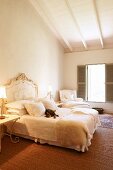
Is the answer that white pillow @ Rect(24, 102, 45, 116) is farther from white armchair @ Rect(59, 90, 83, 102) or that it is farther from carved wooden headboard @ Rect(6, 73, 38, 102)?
white armchair @ Rect(59, 90, 83, 102)

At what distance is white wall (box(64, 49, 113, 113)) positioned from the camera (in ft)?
21.6

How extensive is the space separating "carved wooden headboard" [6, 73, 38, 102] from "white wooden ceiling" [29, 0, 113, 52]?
2324mm

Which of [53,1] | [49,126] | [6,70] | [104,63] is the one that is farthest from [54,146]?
[104,63]

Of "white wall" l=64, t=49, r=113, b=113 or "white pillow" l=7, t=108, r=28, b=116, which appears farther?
"white wall" l=64, t=49, r=113, b=113

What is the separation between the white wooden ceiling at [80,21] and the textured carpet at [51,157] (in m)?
3.75

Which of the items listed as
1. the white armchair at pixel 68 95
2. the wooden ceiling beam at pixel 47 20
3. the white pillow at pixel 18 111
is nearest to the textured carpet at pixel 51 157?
the white pillow at pixel 18 111

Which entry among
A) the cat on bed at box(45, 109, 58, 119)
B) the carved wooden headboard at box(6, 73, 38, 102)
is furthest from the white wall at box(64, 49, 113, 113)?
the cat on bed at box(45, 109, 58, 119)

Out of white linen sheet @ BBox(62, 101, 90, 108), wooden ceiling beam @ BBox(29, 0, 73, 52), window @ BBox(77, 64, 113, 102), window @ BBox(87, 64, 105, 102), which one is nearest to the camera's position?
wooden ceiling beam @ BBox(29, 0, 73, 52)

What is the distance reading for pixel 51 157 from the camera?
2793 mm

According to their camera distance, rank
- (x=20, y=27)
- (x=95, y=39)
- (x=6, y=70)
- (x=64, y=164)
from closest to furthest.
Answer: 1. (x=64, y=164)
2. (x=6, y=70)
3. (x=20, y=27)
4. (x=95, y=39)

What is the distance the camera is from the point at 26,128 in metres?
3.46

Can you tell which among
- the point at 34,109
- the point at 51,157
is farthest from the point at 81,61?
the point at 51,157

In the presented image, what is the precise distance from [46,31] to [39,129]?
12.6ft

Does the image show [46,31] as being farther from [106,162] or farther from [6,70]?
[106,162]
